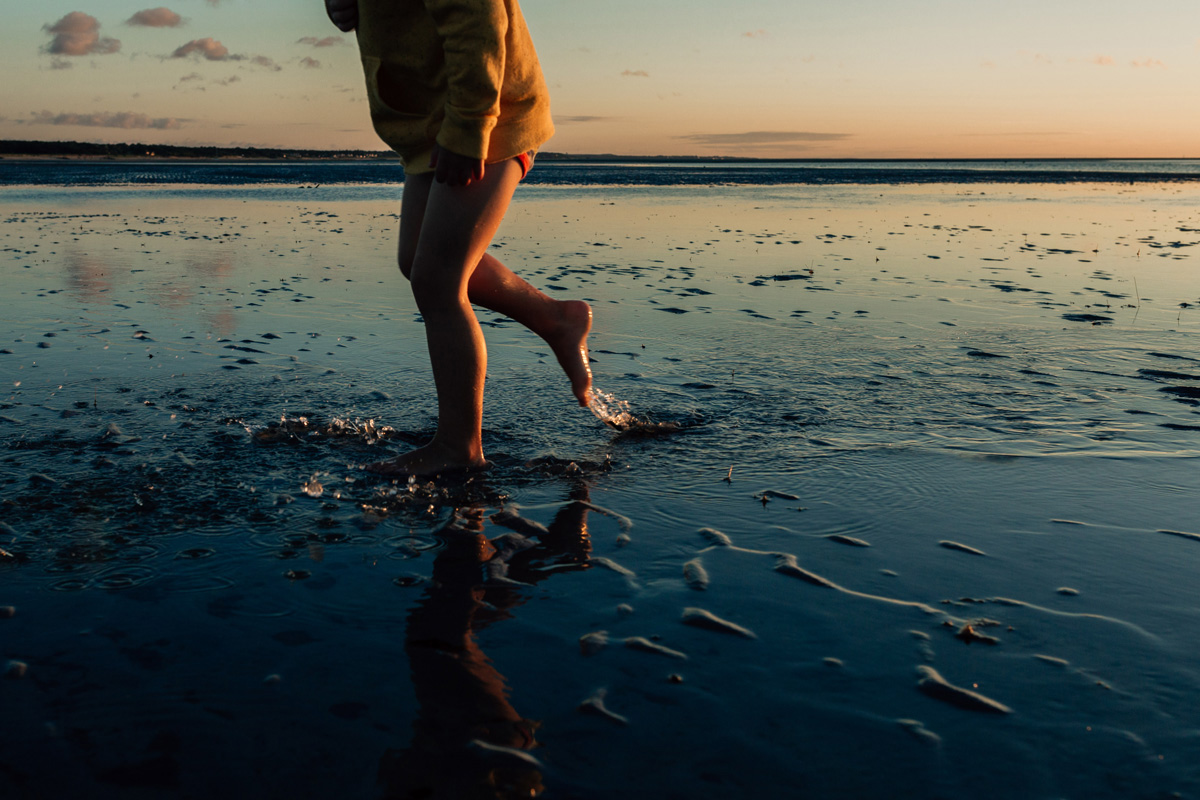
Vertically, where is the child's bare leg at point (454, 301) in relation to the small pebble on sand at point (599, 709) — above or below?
above

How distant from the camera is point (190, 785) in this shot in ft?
5.12

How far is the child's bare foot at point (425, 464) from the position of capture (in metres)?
→ 3.28

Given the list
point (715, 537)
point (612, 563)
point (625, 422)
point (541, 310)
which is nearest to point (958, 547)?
point (715, 537)

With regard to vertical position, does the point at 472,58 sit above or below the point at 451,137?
above

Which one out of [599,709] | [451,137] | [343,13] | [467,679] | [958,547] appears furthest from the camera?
[343,13]

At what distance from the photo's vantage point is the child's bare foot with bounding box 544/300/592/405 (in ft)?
12.6

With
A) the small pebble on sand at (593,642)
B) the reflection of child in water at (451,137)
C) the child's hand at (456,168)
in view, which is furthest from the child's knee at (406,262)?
the small pebble on sand at (593,642)

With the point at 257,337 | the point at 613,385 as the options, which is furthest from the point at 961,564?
the point at 257,337

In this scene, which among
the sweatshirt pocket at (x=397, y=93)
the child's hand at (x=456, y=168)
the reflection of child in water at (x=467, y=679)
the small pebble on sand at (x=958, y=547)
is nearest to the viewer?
the reflection of child in water at (x=467, y=679)

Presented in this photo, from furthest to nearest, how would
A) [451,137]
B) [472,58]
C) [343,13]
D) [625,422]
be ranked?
[625,422]
[343,13]
[451,137]
[472,58]

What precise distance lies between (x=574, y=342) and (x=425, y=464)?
91cm

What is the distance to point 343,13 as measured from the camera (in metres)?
3.19

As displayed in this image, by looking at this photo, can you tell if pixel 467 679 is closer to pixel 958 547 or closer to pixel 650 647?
pixel 650 647

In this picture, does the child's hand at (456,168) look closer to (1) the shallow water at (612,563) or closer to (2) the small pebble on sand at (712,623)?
(1) the shallow water at (612,563)
